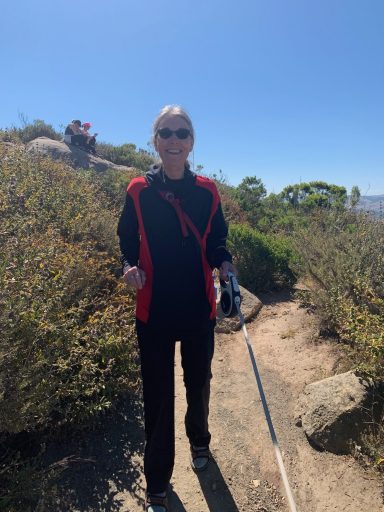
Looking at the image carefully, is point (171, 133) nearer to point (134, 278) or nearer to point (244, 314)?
point (134, 278)

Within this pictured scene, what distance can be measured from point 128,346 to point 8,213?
2.34 meters

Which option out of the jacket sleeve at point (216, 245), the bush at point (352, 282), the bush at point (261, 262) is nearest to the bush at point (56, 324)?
the jacket sleeve at point (216, 245)

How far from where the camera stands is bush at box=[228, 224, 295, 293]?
21.2 feet

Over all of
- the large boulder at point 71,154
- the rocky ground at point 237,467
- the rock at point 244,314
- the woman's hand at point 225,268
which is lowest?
the rocky ground at point 237,467

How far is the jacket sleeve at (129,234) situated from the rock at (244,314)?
9.20 feet

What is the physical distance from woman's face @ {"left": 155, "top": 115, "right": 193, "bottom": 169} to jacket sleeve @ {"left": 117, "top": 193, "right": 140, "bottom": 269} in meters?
0.33

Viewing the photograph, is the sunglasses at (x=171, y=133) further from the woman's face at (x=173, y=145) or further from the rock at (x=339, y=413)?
the rock at (x=339, y=413)

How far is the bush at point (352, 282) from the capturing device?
132 inches

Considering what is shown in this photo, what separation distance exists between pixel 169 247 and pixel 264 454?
2.00 m

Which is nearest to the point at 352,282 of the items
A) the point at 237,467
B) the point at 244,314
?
the point at 244,314

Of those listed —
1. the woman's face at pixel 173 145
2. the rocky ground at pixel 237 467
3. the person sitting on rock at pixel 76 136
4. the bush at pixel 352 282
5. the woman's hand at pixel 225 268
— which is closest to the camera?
the woman's face at pixel 173 145

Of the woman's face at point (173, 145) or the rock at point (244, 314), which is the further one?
the rock at point (244, 314)

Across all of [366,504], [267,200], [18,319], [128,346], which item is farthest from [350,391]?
[267,200]

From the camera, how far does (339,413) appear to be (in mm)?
3070
